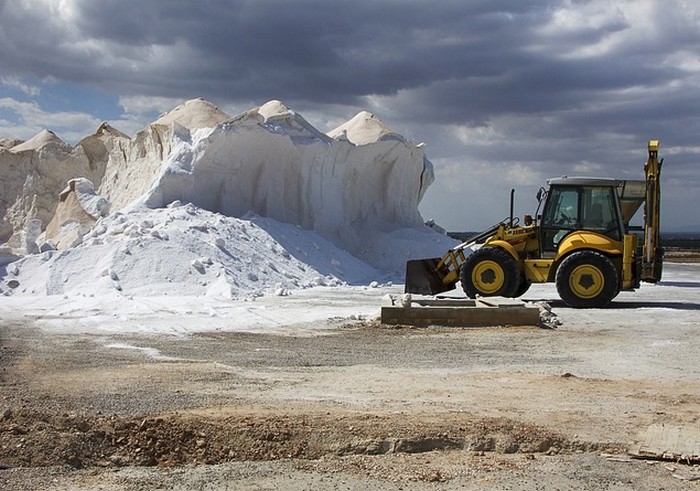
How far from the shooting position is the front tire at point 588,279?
15.4 metres

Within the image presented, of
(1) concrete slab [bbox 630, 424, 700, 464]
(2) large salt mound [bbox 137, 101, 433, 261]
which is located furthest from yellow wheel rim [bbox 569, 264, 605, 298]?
(2) large salt mound [bbox 137, 101, 433, 261]

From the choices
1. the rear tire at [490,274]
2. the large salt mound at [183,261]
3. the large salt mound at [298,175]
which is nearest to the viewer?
the rear tire at [490,274]

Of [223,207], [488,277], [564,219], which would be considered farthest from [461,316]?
[223,207]

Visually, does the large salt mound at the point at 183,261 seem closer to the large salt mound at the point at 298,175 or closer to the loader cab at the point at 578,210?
the large salt mound at the point at 298,175

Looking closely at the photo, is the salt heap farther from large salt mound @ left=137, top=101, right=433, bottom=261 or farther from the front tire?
the front tire

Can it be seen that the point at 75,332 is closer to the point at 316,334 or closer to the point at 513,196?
the point at 316,334

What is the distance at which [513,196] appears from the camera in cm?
1672

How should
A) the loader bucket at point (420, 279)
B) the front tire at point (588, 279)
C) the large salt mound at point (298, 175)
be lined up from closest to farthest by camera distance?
the front tire at point (588, 279)
the loader bucket at point (420, 279)
the large salt mound at point (298, 175)

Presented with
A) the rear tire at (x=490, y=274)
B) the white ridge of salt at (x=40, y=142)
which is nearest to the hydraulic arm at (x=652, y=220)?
the rear tire at (x=490, y=274)

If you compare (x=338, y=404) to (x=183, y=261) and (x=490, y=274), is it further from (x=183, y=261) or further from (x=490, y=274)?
(x=183, y=261)

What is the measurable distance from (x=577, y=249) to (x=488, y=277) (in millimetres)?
1758

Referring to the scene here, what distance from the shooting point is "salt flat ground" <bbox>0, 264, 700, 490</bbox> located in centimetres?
550

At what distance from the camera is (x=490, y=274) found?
1592 centimetres

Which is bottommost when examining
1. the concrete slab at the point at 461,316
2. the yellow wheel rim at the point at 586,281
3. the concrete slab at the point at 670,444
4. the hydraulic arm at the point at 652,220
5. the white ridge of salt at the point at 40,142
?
the concrete slab at the point at 670,444
